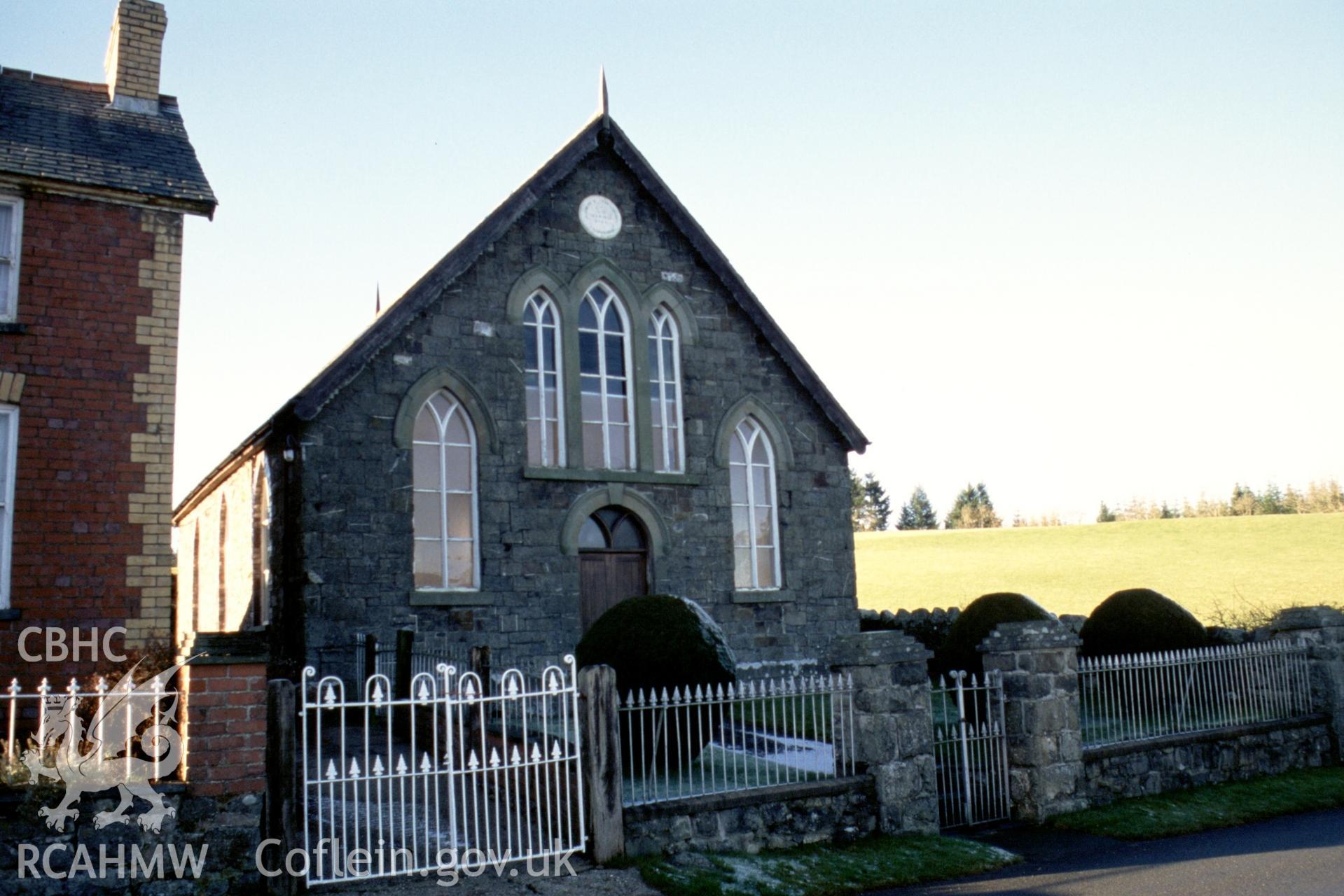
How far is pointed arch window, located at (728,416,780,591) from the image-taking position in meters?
18.9

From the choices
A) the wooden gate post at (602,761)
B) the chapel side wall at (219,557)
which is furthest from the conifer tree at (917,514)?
the wooden gate post at (602,761)

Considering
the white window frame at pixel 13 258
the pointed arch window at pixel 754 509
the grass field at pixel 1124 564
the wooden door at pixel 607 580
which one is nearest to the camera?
the white window frame at pixel 13 258

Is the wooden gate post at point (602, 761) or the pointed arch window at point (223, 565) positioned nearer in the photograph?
the wooden gate post at point (602, 761)

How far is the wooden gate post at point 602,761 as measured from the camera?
9000 millimetres

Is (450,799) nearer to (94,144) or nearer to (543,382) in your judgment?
(94,144)

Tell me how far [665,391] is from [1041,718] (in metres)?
8.71

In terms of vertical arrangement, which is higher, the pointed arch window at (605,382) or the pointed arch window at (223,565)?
the pointed arch window at (605,382)

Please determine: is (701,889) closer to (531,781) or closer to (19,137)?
(531,781)

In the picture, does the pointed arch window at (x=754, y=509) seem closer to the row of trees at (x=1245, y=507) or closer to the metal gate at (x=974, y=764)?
the metal gate at (x=974, y=764)

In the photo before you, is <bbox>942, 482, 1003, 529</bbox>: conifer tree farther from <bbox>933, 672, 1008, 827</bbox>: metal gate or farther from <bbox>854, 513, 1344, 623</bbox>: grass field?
<bbox>933, 672, 1008, 827</bbox>: metal gate

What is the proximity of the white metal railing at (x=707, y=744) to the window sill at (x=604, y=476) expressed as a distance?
232 inches

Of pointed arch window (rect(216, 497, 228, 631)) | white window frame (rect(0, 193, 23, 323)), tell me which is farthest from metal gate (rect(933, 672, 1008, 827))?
pointed arch window (rect(216, 497, 228, 631))

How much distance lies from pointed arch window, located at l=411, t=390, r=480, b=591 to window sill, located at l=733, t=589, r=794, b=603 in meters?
4.45

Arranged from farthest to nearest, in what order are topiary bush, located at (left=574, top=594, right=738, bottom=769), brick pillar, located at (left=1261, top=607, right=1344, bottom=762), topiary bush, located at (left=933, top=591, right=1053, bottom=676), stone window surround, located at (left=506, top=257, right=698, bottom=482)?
stone window surround, located at (left=506, top=257, right=698, bottom=482)
brick pillar, located at (left=1261, top=607, right=1344, bottom=762)
topiary bush, located at (left=933, top=591, right=1053, bottom=676)
topiary bush, located at (left=574, top=594, right=738, bottom=769)
